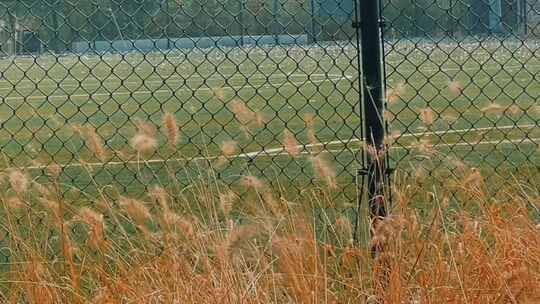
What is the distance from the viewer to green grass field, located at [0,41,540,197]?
5.77 m

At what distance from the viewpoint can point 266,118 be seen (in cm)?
576

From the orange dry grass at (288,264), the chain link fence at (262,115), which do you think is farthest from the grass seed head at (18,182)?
the chain link fence at (262,115)

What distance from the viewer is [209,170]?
3.21 metres

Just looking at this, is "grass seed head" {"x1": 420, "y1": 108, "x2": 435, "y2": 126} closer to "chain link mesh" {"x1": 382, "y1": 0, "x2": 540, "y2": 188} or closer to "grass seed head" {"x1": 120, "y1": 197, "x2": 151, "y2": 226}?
"chain link mesh" {"x1": 382, "y1": 0, "x2": 540, "y2": 188}

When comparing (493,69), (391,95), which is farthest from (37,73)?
(391,95)

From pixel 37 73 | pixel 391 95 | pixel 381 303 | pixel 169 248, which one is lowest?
pixel 37 73

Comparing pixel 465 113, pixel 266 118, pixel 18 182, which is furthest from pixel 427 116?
pixel 465 113

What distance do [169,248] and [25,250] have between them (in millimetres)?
439

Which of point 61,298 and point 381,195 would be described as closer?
point 61,298

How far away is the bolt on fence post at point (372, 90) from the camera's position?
11.8 ft

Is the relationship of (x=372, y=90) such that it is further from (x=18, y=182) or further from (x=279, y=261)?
(x=18, y=182)

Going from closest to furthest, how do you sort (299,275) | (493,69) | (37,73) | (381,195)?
1. (299,275)
2. (381,195)
3. (493,69)
4. (37,73)

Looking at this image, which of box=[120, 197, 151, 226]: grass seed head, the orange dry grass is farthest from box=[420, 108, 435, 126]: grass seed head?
box=[120, 197, 151, 226]: grass seed head

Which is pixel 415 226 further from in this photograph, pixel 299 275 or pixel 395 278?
pixel 299 275
